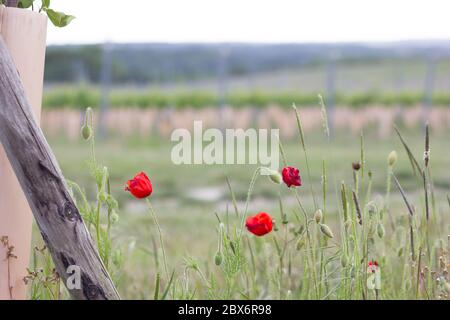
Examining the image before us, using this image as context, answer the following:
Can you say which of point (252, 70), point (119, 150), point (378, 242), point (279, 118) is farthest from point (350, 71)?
point (378, 242)

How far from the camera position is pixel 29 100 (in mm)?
1344

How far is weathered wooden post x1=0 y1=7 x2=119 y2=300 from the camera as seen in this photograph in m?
1.16

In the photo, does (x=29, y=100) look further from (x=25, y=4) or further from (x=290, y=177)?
(x=290, y=177)

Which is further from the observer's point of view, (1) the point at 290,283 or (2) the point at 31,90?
(1) the point at 290,283

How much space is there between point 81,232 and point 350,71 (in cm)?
1766

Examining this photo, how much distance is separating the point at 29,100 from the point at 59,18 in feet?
0.60

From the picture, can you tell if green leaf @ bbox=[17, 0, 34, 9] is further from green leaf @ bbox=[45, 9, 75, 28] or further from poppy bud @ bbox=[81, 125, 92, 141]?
poppy bud @ bbox=[81, 125, 92, 141]

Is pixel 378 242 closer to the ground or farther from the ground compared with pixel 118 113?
closer to the ground

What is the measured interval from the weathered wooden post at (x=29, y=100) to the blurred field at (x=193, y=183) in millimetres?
1119

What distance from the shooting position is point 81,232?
118 cm

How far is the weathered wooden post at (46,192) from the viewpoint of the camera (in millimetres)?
1160
